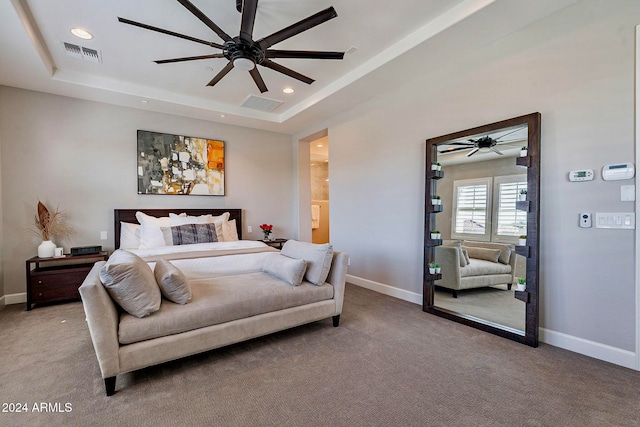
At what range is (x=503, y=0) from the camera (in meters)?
2.31

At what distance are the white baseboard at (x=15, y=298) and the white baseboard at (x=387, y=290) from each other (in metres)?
4.58

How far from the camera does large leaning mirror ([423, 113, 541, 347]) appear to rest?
8.52ft

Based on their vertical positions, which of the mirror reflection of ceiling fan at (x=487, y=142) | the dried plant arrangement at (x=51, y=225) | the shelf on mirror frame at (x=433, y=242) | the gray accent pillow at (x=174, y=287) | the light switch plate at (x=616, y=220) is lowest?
the gray accent pillow at (x=174, y=287)

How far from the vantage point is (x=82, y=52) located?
126 inches

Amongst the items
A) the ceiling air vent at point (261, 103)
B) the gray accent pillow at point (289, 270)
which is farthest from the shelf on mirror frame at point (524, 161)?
the ceiling air vent at point (261, 103)

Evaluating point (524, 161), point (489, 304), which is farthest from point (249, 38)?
point (489, 304)

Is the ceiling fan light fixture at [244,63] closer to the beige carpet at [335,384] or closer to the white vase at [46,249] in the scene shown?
the beige carpet at [335,384]

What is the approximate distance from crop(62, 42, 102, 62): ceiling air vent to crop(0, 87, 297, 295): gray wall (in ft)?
3.79

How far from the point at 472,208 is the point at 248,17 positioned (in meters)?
2.88

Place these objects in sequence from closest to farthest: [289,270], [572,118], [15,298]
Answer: [572,118] < [289,270] < [15,298]

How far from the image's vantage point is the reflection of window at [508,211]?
2742 mm

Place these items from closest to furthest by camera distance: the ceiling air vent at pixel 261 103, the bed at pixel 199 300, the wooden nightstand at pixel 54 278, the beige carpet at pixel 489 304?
the bed at pixel 199 300 < the beige carpet at pixel 489 304 < the wooden nightstand at pixel 54 278 < the ceiling air vent at pixel 261 103

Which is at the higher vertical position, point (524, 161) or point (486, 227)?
point (524, 161)

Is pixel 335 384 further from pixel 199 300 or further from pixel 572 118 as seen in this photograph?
pixel 572 118
